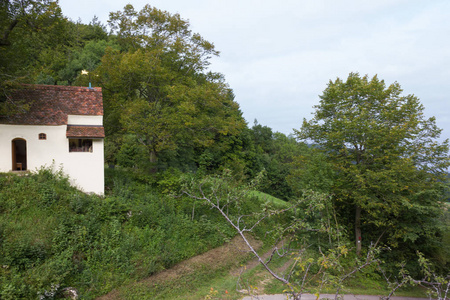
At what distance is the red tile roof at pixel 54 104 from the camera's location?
14173 millimetres

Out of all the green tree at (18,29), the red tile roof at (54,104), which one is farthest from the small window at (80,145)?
the green tree at (18,29)

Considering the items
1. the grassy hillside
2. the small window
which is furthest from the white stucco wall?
the grassy hillside

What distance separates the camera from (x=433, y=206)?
580 inches

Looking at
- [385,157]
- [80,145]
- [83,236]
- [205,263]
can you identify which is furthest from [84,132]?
[385,157]

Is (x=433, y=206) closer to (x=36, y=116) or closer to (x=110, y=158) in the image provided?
Answer: (x=36, y=116)

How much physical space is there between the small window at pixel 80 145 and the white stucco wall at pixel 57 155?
0.20 meters

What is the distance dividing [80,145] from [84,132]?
79 centimetres

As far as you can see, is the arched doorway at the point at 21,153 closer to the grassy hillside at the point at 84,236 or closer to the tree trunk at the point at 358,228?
the grassy hillside at the point at 84,236

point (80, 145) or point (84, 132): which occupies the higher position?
point (84, 132)

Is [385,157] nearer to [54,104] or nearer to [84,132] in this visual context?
[84,132]

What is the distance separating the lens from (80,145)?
1484cm

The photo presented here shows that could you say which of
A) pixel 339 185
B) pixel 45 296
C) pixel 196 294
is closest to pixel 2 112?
pixel 45 296

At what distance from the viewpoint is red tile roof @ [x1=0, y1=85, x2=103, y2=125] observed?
14.2 metres

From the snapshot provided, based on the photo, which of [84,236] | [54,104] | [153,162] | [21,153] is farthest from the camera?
[153,162]
